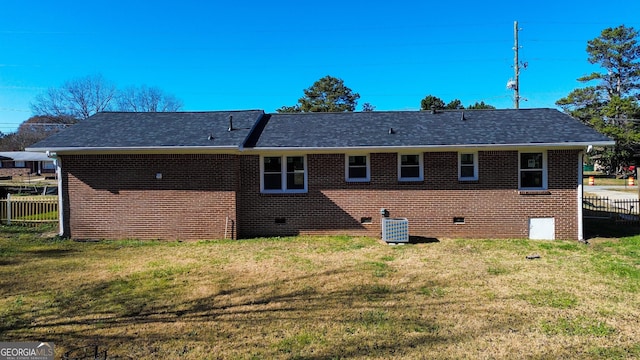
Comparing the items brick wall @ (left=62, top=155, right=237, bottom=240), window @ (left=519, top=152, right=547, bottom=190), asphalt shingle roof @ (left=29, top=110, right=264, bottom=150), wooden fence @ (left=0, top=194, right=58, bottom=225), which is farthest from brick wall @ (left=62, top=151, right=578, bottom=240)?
wooden fence @ (left=0, top=194, right=58, bottom=225)

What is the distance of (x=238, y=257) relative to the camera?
351 inches

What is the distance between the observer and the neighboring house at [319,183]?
35.7 feet

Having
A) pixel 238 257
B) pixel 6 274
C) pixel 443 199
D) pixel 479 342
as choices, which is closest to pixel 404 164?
pixel 443 199

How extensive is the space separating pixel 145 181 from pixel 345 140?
6269mm

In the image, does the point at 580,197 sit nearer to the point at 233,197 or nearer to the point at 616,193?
the point at 233,197

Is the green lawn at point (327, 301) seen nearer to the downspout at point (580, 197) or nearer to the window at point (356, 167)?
the downspout at point (580, 197)

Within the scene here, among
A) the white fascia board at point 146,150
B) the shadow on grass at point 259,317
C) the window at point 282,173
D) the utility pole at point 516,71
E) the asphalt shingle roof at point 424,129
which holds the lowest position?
the shadow on grass at point 259,317

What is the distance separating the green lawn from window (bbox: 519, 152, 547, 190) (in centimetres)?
208

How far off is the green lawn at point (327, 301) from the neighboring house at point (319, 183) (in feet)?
4.50

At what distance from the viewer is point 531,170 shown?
1107 centimetres

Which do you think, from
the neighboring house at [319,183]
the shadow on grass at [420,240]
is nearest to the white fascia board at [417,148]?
the neighboring house at [319,183]

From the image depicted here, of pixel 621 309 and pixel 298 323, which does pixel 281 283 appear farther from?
pixel 621 309

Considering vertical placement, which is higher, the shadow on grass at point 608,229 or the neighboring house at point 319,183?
the neighboring house at point 319,183

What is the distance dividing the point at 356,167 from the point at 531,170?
5322 mm
